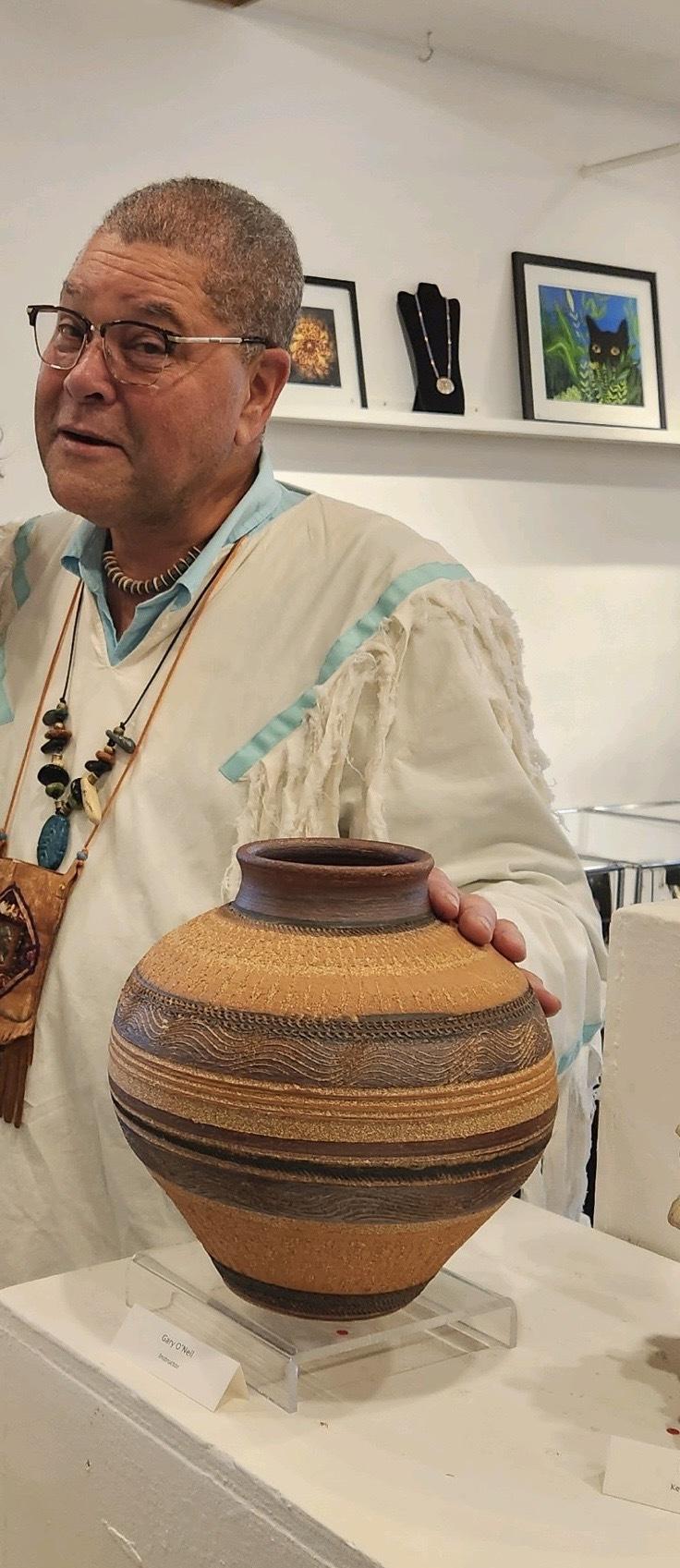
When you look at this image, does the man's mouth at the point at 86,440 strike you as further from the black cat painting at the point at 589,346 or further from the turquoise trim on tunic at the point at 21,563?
the black cat painting at the point at 589,346

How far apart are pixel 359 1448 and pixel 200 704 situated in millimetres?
769

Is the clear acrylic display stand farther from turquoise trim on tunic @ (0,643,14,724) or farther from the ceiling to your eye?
the ceiling

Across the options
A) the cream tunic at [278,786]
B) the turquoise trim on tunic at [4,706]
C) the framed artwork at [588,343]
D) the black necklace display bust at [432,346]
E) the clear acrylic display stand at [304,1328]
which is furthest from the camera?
the framed artwork at [588,343]

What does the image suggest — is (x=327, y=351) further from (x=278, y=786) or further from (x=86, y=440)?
(x=278, y=786)

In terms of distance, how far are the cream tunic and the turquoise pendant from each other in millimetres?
14

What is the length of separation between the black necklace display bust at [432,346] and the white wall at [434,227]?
3cm

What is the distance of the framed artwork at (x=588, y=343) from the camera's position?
129 inches

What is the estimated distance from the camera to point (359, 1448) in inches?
27.6

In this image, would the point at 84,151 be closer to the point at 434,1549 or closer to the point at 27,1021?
the point at 27,1021

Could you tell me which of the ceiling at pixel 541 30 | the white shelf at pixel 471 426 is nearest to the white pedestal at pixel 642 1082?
the white shelf at pixel 471 426

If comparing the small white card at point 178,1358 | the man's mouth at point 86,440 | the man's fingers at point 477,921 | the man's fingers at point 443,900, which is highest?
the man's mouth at point 86,440

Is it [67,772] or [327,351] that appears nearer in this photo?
[67,772]

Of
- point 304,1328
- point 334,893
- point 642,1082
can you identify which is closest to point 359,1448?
point 304,1328

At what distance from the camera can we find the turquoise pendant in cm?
137
